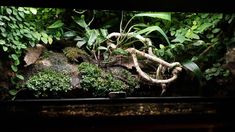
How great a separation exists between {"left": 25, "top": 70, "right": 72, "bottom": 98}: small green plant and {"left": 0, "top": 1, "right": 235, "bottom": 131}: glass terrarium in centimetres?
1

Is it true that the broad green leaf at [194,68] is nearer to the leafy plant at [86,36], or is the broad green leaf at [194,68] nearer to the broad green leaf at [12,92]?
the leafy plant at [86,36]

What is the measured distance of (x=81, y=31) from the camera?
14.0 feet

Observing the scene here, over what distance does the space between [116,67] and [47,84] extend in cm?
94

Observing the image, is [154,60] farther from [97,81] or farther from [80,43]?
[80,43]

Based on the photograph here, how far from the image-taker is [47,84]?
3.15m

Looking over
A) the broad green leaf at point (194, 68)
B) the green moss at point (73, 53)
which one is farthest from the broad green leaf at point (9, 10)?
the broad green leaf at point (194, 68)

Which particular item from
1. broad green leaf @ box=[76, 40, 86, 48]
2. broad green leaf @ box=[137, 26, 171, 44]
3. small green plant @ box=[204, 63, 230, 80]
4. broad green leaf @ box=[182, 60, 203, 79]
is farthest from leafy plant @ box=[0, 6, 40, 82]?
small green plant @ box=[204, 63, 230, 80]

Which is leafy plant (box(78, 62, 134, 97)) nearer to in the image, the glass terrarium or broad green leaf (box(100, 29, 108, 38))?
the glass terrarium

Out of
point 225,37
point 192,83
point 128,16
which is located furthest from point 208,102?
point 128,16

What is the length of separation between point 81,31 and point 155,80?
138 cm

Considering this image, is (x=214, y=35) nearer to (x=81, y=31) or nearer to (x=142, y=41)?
(x=142, y=41)

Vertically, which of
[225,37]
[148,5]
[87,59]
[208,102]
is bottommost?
[208,102]

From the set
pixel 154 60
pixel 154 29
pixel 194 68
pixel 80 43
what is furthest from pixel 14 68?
pixel 194 68

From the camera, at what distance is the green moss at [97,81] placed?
330cm
